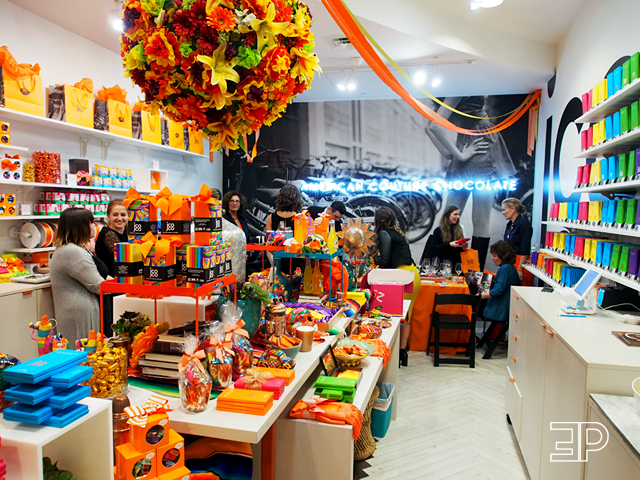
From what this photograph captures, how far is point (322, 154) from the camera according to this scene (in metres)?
7.45

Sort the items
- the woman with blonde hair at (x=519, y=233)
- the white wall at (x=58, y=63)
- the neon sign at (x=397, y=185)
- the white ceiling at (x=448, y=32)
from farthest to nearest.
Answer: the neon sign at (x=397, y=185)
the woman with blonde hair at (x=519, y=233)
the white ceiling at (x=448, y=32)
the white wall at (x=58, y=63)

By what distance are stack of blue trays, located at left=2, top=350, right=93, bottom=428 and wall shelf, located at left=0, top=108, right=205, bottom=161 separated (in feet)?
11.5

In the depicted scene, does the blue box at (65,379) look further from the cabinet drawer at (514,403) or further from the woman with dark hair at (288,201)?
the cabinet drawer at (514,403)

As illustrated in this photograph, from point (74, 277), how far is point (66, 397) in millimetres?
2331

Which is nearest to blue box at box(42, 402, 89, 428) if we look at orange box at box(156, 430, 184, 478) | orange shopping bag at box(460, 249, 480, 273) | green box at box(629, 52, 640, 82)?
orange box at box(156, 430, 184, 478)

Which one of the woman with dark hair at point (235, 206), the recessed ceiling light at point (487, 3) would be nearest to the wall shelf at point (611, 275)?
the recessed ceiling light at point (487, 3)

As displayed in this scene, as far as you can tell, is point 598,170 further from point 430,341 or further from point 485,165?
point 485,165

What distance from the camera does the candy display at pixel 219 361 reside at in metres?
1.71

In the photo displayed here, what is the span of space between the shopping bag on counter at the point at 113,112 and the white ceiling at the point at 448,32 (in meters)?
0.63

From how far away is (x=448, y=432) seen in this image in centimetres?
344

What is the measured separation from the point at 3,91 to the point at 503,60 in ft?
17.3

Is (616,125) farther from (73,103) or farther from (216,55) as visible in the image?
(73,103)

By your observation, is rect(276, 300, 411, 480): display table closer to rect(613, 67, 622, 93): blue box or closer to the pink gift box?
the pink gift box

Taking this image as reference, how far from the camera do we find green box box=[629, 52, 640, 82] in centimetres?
255
